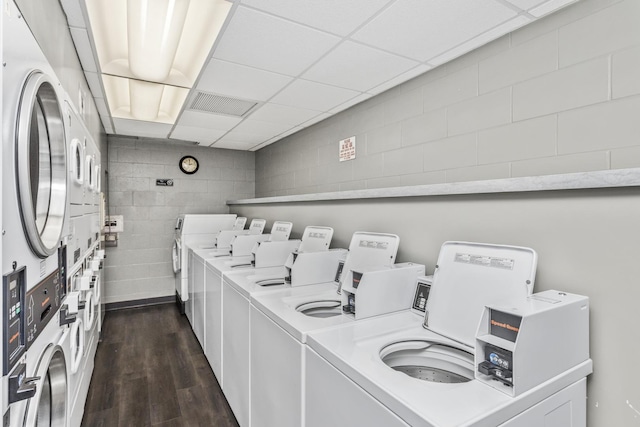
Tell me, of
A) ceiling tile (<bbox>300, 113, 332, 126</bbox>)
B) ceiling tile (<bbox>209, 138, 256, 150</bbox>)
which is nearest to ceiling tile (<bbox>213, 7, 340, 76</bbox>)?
ceiling tile (<bbox>300, 113, 332, 126</bbox>)

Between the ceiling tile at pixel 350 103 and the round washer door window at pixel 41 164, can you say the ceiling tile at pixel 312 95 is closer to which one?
the ceiling tile at pixel 350 103

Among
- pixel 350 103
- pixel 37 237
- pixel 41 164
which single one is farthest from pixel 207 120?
pixel 37 237

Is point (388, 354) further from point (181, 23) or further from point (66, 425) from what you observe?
point (181, 23)

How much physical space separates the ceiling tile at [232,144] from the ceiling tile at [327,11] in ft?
10.3

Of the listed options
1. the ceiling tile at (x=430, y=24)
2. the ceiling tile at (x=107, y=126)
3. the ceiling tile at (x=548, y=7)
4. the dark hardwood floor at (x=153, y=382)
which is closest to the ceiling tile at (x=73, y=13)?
the ceiling tile at (x=430, y=24)

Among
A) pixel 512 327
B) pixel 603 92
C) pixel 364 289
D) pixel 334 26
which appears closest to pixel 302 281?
pixel 364 289

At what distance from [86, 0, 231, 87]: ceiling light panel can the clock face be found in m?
2.62

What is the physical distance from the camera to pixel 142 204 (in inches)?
192

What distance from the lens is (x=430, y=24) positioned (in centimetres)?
182

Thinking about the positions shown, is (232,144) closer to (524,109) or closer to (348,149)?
(348,149)

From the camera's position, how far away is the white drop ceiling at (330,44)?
1690mm

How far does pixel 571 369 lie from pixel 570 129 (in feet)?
3.87

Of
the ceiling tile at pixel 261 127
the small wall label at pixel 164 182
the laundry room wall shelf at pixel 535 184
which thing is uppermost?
the ceiling tile at pixel 261 127

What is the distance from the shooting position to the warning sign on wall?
3248 mm
